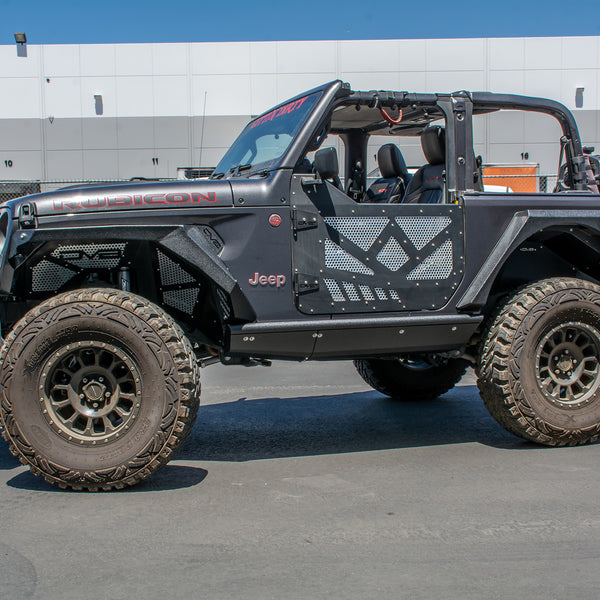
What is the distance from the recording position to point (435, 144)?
4.73m

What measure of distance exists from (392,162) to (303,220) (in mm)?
1638

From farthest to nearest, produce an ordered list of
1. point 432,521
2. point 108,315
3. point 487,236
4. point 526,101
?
1. point 526,101
2. point 487,236
3. point 108,315
4. point 432,521

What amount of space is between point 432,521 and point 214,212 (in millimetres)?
1914

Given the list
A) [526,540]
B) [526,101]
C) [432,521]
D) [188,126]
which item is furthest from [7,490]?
[188,126]

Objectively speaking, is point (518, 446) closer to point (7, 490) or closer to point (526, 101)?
point (526, 101)

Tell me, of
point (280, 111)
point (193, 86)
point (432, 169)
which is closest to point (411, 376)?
point (432, 169)

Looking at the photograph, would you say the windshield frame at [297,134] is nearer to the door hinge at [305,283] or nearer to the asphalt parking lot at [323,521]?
the door hinge at [305,283]

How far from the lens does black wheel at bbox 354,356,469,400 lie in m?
5.90

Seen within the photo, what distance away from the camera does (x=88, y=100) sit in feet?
73.2

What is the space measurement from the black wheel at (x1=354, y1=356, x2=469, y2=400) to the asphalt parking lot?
2.51 feet

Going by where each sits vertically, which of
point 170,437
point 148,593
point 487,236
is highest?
point 487,236

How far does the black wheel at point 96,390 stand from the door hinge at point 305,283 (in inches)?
28.5

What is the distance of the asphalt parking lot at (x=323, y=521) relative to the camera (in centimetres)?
272

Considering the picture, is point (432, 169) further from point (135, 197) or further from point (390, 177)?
point (135, 197)
